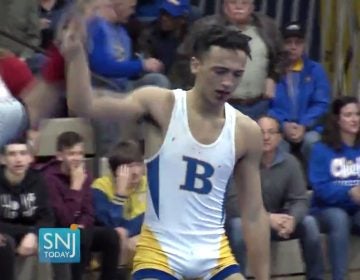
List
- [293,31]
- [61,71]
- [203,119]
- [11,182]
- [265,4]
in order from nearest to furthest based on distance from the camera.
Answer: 1. [61,71]
2. [203,119]
3. [11,182]
4. [293,31]
5. [265,4]

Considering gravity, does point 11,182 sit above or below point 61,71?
below

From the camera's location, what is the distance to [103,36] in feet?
35.1

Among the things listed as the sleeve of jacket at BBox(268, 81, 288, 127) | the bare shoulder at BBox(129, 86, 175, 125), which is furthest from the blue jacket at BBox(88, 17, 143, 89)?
the bare shoulder at BBox(129, 86, 175, 125)

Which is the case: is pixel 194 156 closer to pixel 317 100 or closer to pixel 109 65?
pixel 109 65

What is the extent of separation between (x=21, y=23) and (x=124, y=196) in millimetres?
2608

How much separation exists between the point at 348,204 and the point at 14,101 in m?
4.50

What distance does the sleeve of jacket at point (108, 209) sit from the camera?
33.1 ft

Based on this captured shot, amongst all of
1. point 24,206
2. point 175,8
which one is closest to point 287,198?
point 24,206

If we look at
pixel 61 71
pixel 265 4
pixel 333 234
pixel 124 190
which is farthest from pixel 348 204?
pixel 61 71

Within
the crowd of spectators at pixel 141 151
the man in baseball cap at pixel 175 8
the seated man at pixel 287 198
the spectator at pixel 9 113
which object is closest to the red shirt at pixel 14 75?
the spectator at pixel 9 113

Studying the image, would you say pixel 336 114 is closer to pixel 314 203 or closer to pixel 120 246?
pixel 314 203

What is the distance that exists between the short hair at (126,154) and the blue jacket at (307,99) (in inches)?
69.3

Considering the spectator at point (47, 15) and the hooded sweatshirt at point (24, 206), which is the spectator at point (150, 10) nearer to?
the spectator at point (47, 15)

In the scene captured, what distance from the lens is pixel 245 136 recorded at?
22.4 feet
